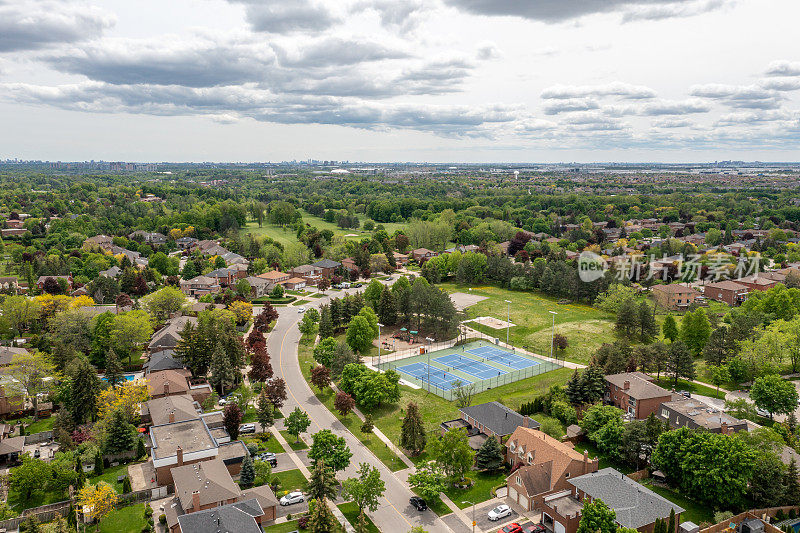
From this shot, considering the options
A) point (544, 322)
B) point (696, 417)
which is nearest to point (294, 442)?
point (696, 417)

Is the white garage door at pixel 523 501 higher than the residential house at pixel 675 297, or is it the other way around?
the residential house at pixel 675 297

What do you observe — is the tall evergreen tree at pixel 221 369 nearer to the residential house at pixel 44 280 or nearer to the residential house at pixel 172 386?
the residential house at pixel 172 386

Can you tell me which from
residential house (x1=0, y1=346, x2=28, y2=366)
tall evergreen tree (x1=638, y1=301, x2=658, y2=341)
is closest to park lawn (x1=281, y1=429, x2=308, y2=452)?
residential house (x1=0, y1=346, x2=28, y2=366)

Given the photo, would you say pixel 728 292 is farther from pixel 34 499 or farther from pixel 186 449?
pixel 34 499

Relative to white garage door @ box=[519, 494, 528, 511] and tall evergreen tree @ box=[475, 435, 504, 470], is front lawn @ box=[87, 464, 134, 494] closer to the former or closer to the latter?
tall evergreen tree @ box=[475, 435, 504, 470]

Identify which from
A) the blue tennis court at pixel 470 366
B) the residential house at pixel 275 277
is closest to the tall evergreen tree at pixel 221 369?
the blue tennis court at pixel 470 366

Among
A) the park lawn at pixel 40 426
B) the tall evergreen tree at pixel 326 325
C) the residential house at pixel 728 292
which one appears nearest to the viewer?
the park lawn at pixel 40 426

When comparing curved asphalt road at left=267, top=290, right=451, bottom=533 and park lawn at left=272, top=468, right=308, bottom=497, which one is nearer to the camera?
curved asphalt road at left=267, top=290, right=451, bottom=533
